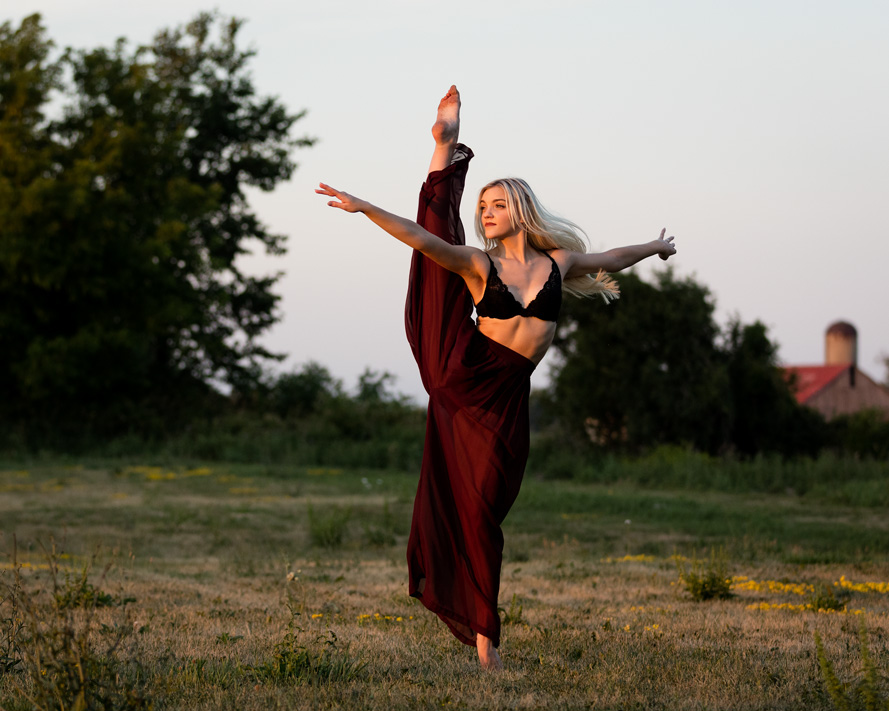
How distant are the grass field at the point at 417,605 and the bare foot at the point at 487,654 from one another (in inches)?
3.9

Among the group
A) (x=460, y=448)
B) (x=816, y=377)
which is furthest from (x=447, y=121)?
(x=816, y=377)

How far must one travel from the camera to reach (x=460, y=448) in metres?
5.37

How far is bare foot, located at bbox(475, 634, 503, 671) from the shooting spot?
5160 millimetres

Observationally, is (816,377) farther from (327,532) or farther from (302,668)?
(302,668)

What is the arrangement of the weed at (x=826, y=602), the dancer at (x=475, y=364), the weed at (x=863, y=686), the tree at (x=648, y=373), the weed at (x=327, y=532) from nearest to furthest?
the weed at (x=863, y=686), the dancer at (x=475, y=364), the weed at (x=826, y=602), the weed at (x=327, y=532), the tree at (x=648, y=373)

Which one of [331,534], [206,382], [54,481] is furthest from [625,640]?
[206,382]

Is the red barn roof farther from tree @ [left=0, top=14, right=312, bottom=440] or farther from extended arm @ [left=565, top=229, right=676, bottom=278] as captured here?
extended arm @ [left=565, top=229, right=676, bottom=278]

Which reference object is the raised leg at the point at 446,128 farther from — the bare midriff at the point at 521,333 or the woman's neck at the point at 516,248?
the bare midriff at the point at 521,333

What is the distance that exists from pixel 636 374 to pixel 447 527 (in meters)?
21.0

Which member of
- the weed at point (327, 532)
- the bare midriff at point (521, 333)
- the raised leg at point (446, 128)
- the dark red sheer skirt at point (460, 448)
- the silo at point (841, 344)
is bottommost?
the weed at point (327, 532)

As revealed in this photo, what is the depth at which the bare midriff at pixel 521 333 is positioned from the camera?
17.4ft

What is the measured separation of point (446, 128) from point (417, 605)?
3.89m

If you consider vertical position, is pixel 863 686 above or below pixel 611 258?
below

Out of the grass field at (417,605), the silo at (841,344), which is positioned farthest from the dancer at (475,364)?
the silo at (841,344)
